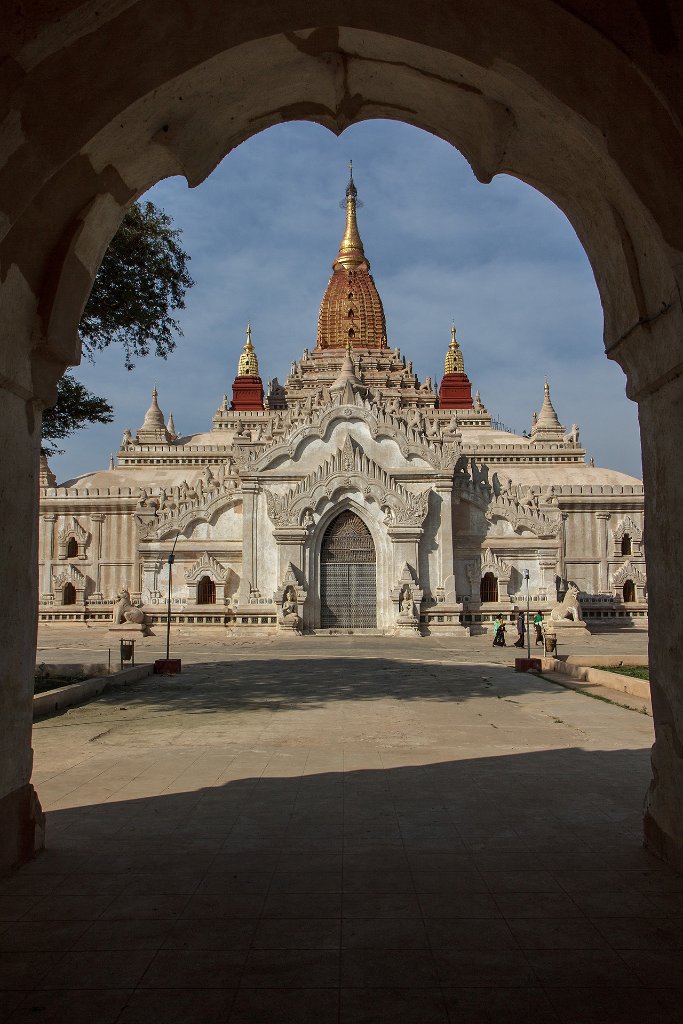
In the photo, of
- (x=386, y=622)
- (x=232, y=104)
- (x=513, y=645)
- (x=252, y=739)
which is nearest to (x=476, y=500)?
(x=386, y=622)

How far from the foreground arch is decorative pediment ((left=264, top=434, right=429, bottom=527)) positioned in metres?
25.4

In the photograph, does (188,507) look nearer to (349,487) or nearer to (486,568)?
(349,487)

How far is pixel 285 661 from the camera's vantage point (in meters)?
19.9

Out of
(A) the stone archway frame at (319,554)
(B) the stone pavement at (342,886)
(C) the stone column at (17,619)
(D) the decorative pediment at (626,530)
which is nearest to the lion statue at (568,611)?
(A) the stone archway frame at (319,554)

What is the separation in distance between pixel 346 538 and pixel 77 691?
19.7 m

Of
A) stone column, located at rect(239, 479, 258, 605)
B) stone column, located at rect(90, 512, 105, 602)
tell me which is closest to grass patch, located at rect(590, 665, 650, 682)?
stone column, located at rect(239, 479, 258, 605)

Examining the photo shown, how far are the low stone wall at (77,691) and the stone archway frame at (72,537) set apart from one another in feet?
69.7

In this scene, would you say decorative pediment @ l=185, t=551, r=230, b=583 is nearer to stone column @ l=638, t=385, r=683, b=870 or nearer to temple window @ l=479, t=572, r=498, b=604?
temple window @ l=479, t=572, r=498, b=604

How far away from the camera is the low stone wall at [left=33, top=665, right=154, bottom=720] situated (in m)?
11.5

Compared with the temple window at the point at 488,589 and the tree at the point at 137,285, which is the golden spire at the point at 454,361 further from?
the tree at the point at 137,285

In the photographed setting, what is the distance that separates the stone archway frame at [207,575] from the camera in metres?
32.0

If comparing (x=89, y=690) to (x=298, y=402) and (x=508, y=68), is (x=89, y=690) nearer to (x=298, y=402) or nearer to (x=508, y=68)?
(x=508, y=68)

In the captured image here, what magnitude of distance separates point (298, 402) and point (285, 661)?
25.9 meters

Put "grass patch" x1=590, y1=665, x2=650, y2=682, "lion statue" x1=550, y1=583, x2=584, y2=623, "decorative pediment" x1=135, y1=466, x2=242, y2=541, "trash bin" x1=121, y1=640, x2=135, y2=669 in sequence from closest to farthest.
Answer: "grass patch" x1=590, y1=665, x2=650, y2=682, "trash bin" x1=121, y1=640, x2=135, y2=669, "lion statue" x1=550, y1=583, x2=584, y2=623, "decorative pediment" x1=135, y1=466, x2=242, y2=541
